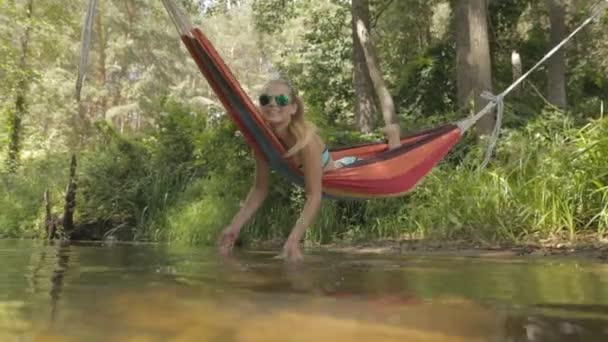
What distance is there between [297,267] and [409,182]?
1.33 m

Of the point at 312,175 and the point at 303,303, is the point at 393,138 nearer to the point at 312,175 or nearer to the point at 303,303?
the point at 312,175

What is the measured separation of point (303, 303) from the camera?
194 centimetres

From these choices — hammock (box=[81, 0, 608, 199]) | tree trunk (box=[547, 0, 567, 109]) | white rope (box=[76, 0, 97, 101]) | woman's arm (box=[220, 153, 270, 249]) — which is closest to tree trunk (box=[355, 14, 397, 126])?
tree trunk (box=[547, 0, 567, 109])

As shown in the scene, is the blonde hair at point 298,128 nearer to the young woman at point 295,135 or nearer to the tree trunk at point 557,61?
the young woman at point 295,135

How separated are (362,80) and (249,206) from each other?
5.81 metres

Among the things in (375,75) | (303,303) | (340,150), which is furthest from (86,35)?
(375,75)

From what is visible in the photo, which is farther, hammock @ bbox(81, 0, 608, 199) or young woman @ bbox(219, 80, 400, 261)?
hammock @ bbox(81, 0, 608, 199)

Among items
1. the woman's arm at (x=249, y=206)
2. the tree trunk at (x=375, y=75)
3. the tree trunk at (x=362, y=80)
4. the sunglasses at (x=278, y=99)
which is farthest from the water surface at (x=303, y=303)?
the tree trunk at (x=362, y=80)

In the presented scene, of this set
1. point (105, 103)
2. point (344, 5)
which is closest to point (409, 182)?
point (344, 5)

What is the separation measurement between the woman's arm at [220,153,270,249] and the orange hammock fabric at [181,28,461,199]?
15cm

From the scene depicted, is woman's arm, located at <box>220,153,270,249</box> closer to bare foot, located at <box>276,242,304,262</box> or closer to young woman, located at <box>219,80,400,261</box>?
young woman, located at <box>219,80,400,261</box>

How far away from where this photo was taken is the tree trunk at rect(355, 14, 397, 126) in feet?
27.4

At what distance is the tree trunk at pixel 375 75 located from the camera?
27.4 feet

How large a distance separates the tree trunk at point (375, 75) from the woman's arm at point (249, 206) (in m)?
4.76
